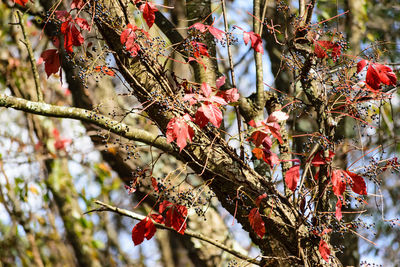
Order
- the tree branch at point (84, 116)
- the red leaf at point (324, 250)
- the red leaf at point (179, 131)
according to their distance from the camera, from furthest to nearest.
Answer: the tree branch at point (84, 116)
the red leaf at point (324, 250)
the red leaf at point (179, 131)

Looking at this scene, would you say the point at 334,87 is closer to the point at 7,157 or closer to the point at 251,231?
the point at 251,231

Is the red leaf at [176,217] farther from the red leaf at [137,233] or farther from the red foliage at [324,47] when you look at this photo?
the red foliage at [324,47]

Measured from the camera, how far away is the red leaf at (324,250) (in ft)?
3.92

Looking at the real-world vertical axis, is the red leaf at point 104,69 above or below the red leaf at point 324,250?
above

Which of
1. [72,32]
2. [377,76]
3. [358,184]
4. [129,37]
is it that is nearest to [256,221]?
[358,184]

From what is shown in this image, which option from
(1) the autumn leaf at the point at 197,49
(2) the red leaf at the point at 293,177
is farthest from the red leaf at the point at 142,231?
(1) the autumn leaf at the point at 197,49

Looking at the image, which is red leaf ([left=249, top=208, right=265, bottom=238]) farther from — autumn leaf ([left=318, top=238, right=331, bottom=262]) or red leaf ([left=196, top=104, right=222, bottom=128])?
red leaf ([left=196, top=104, right=222, bottom=128])

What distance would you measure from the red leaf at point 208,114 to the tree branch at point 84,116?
0.25 meters

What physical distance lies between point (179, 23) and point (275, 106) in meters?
0.75

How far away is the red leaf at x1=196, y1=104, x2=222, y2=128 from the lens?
43.0 inches

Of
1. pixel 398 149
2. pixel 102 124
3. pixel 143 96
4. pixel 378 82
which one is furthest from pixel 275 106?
pixel 398 149

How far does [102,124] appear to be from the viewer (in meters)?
1.33

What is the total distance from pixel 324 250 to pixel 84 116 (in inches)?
36.4

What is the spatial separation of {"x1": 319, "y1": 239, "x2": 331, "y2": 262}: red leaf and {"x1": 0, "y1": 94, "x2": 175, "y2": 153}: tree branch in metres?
0.57
